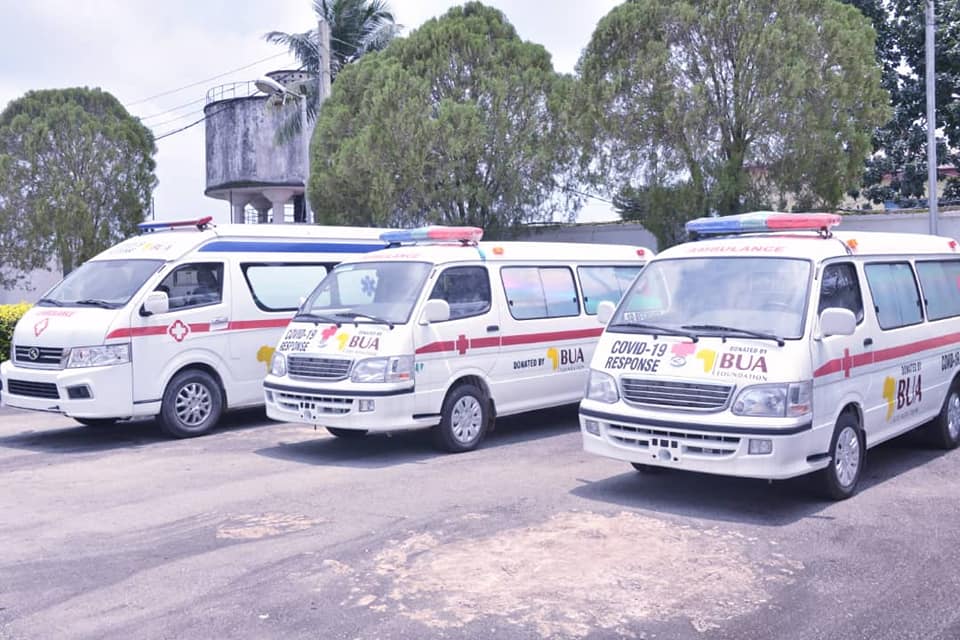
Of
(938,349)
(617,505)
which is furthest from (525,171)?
(617,505)

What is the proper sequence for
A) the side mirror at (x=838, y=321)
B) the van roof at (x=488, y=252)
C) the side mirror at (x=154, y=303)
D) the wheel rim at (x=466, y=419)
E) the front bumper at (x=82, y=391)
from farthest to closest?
the side mirror at (x=154, y=303) < the front bumper at (x=82, y=391) < the van roof at (x=488, y=252) < the wheel rim at (x=466, y=419) < the side mirror at (x=838, y=321)

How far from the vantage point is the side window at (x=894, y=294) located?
872cm

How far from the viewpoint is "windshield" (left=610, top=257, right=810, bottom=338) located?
7812mm

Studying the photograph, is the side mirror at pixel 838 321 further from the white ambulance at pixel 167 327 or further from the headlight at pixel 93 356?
the headlight at pixel 93 356

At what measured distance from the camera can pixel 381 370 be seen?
9734 millimetres

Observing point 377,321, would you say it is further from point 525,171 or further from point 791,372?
point 525,171

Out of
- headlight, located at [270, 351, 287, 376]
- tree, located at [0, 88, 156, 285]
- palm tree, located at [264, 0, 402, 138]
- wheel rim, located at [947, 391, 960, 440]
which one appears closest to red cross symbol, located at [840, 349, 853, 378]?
wheel rim, located at [947, 391, 960, 440]

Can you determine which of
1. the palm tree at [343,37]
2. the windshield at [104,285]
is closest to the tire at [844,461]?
the windshield at [104,285]

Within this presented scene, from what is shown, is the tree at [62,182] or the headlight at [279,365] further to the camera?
the tree at [62,182]

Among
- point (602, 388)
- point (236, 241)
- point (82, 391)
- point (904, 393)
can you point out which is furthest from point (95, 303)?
point (904, 393)

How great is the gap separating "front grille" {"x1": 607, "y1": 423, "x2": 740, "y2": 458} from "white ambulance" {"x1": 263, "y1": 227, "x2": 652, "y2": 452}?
2546mm

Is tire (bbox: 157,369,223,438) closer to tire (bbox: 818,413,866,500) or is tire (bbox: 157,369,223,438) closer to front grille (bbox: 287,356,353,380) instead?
front grille (bbox: 287,356,353,380)

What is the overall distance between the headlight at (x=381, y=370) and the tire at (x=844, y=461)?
12.7 feet

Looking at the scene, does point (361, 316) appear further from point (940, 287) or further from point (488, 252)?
point (940, 287)
